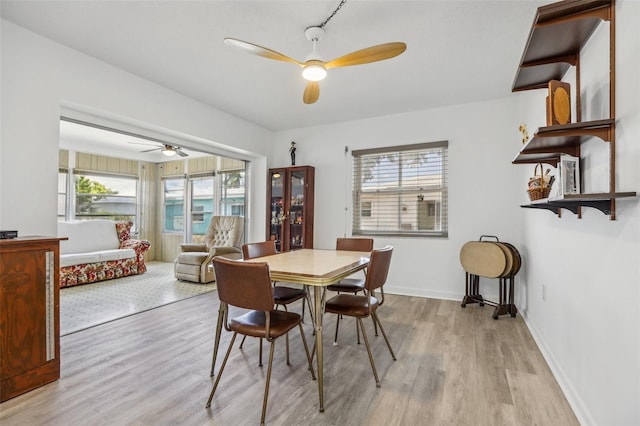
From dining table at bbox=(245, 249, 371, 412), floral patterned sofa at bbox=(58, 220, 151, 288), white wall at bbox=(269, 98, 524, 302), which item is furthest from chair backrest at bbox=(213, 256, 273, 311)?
floral patterned sofa at bbox=(58, 220, 151, 288)

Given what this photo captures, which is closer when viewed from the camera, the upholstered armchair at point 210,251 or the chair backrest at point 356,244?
the chair backrest at point 356,244

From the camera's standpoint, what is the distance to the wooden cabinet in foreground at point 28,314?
1.91 metres

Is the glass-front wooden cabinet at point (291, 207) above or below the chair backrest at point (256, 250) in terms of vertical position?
above

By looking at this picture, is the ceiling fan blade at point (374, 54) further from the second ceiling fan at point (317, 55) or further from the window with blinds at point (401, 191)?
the window with blinds at point (401, 191)

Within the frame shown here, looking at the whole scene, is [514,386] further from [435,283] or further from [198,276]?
[198,276]

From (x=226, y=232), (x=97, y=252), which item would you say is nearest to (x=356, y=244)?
(x=226, y=232)

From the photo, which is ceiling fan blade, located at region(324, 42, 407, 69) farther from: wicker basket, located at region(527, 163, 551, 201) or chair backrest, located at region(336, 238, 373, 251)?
chair backrest, located at region(336, 238, 373, 251)

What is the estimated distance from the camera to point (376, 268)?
84.9 inches

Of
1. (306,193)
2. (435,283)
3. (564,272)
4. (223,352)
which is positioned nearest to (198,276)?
(306,193)

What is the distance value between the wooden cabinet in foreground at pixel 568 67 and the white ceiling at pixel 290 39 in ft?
1.91

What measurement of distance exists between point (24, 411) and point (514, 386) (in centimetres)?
294

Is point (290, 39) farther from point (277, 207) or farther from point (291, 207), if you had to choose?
point (277, 207)

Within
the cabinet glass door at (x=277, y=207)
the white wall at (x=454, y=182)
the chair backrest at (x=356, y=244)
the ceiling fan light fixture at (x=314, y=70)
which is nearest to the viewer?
the ceiling fan light fixture at (x=314, y=70)

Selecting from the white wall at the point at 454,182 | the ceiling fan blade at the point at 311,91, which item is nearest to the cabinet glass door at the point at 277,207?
the white wall at the point at 454,182
